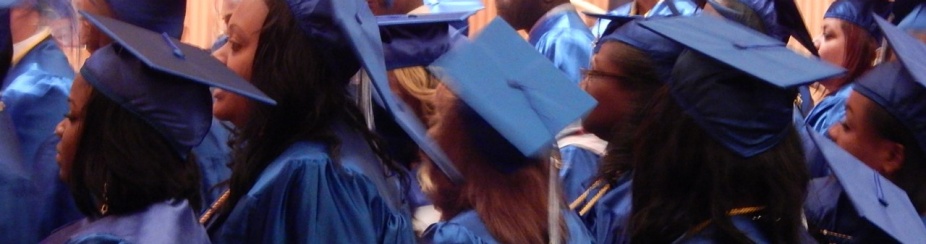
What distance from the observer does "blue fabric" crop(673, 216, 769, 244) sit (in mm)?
2844

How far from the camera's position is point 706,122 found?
9.45 feet

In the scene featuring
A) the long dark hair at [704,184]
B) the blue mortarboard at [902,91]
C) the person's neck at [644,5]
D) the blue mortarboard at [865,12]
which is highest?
the long dark hair at [704,184]

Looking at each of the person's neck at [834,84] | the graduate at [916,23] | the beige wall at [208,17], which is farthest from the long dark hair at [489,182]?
the beige wall at [208,17]

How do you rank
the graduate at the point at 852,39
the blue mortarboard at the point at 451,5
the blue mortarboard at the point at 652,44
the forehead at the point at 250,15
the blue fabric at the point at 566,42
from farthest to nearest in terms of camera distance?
the blue mortarboard at the point at 451,5 → the blue fabric at the point at 566,42 → the graduate at the point at 852,39 → the blue mortarboard at the point at 652,44 → the forehead at the point at 250,15

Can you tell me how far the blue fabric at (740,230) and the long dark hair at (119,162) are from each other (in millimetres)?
954

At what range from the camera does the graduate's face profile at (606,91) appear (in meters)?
3.25

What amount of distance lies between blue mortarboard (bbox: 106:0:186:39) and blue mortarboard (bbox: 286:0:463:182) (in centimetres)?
45

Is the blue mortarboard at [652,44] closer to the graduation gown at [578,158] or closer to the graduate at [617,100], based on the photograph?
the graduate at [617,100]

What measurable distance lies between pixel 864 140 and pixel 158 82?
5.45 feet

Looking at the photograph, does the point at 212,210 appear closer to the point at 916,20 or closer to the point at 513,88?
the point at 513,88

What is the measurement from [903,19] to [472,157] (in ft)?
6.66

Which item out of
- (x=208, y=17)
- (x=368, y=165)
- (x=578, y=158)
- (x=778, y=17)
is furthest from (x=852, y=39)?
(x=208, y=17)

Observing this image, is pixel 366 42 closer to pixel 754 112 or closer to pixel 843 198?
pixel 754 112

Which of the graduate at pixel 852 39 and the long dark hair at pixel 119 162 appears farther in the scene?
the graduate at pixel 852 39
